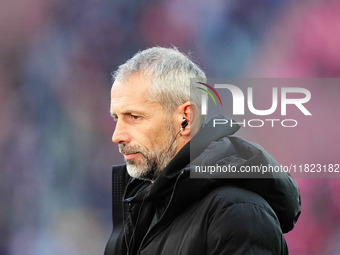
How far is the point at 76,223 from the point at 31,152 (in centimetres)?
56

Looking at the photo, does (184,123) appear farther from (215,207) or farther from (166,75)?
(215,207)

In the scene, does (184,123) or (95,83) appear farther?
(95,83)

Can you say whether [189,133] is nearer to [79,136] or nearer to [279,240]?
[279,240]

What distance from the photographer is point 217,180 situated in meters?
1.17

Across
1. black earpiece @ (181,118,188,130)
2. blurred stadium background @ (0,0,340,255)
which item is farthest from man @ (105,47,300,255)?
blurred stadium background @ (0,0,340,255)

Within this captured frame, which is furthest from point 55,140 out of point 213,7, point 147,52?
point 147,52

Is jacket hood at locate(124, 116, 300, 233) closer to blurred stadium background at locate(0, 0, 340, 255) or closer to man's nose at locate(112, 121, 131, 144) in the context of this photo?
man's nose at locate(112, 121, 131, 144)

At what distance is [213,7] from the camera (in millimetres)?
3795

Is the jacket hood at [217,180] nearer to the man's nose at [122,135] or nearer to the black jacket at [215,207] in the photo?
the black jacket at [215,207]

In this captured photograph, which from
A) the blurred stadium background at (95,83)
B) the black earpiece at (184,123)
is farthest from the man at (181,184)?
the blurred stadium background at (95,83)

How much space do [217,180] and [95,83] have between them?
2.71 m

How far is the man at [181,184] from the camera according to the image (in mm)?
1108

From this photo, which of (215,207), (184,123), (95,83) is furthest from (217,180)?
(95,83)

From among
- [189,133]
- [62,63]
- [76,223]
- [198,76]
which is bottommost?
[76,223]
